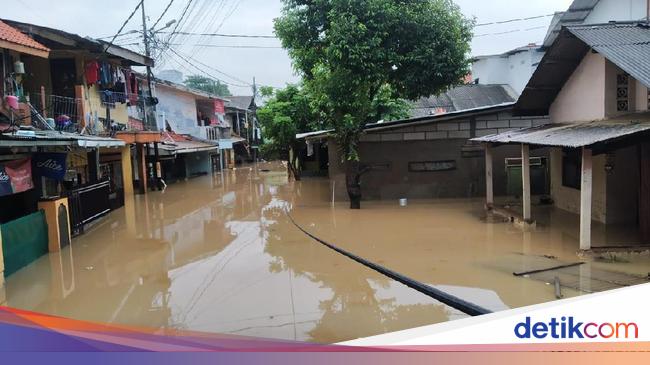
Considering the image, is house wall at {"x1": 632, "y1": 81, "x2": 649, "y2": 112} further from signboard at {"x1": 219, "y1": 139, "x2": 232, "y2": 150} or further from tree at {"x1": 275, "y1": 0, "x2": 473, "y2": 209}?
signboard at {"x1": 219, "y1": 139, "x2": 232, "y2": 150}

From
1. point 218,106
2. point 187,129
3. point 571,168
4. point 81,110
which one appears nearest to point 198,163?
point 187,129

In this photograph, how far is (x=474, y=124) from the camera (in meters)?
18.0

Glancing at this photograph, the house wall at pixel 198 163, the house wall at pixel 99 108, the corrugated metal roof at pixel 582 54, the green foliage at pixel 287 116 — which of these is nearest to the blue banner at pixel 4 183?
the house wall at pixel 99 108

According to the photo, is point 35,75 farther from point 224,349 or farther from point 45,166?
point 224,349

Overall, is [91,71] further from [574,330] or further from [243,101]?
[243,101]

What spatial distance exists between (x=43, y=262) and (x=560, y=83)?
1357 cm

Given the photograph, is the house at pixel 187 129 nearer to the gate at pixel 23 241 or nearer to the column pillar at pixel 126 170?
the column pillar at pixel 126 170

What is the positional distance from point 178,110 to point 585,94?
95.6 ft

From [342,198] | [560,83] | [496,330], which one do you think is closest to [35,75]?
[342,198]

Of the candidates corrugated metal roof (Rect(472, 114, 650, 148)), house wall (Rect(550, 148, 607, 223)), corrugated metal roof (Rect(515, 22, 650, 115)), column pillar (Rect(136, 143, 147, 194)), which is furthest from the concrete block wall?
column pillar (Rect(136, 143, 147, 194))

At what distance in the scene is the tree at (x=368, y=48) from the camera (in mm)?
14422

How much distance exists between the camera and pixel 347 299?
7418 mm

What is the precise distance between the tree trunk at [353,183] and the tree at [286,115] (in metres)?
8.07

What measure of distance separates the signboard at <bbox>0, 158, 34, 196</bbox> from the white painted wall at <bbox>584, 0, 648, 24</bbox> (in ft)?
65.8
